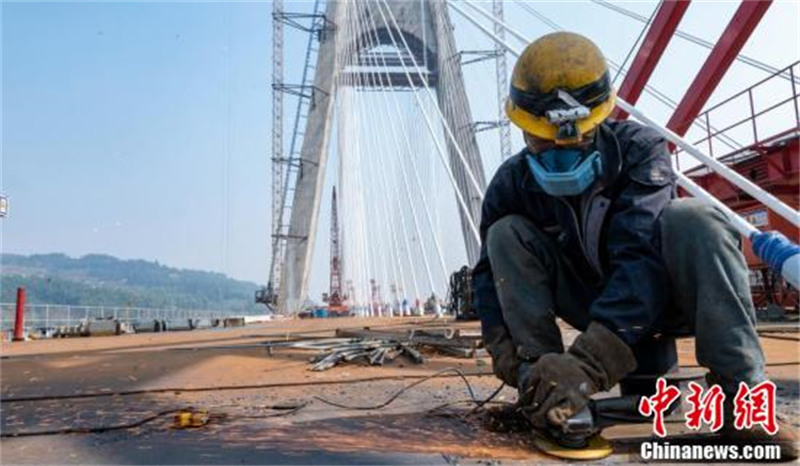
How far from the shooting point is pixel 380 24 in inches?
632

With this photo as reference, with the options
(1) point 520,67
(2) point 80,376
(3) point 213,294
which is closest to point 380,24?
(2) point 80,376

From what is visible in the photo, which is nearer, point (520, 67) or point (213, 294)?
point (520, 67)

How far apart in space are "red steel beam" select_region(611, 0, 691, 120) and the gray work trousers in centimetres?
603

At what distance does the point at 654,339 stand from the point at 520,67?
722 millimetres

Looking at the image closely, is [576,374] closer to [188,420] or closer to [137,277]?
[188,420]

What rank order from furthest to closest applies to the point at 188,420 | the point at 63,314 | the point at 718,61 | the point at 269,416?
the point at 63,314 < the point at 718,61 < the point at 269,416 < the point at 188,420

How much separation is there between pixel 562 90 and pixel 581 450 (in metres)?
0.75

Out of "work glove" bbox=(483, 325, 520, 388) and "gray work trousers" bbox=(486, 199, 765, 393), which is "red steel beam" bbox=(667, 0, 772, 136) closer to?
"gray work trousers" bbox=(486, 199, 765, 393)

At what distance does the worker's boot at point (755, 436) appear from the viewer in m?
1.17

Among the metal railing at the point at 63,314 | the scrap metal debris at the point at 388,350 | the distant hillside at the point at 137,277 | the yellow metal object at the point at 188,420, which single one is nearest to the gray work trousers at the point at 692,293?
the yellow metal object at the point at 188,420

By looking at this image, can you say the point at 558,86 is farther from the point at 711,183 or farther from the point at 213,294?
the point at 213,294

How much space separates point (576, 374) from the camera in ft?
3.99
